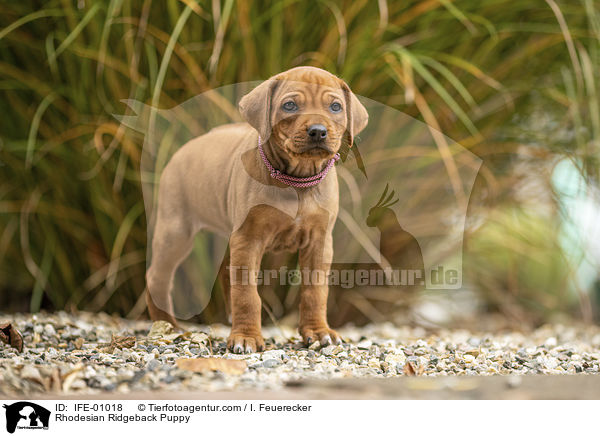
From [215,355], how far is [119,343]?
27 centimetres

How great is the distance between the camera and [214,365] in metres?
1.31

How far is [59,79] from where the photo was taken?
2.08m

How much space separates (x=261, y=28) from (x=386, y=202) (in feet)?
1.98

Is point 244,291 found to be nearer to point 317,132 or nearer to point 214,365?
point 214,365

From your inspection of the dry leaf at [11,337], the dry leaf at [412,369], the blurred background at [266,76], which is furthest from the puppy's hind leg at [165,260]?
the dry leaf at [412,369]

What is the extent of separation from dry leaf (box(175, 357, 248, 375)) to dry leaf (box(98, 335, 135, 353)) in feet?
0.85

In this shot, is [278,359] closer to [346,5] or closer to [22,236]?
[346,5]

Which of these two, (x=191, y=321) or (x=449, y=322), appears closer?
(x=191, y=321)

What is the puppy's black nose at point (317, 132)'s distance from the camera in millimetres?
1241

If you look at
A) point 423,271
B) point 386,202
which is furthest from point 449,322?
point 386,202

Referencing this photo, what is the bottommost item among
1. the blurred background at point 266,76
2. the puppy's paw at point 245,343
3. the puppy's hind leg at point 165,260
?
the puppy's paw at point 245,343

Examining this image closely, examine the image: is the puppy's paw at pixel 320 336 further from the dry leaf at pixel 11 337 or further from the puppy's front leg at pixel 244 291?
the dry leaf at pixel 11 337
